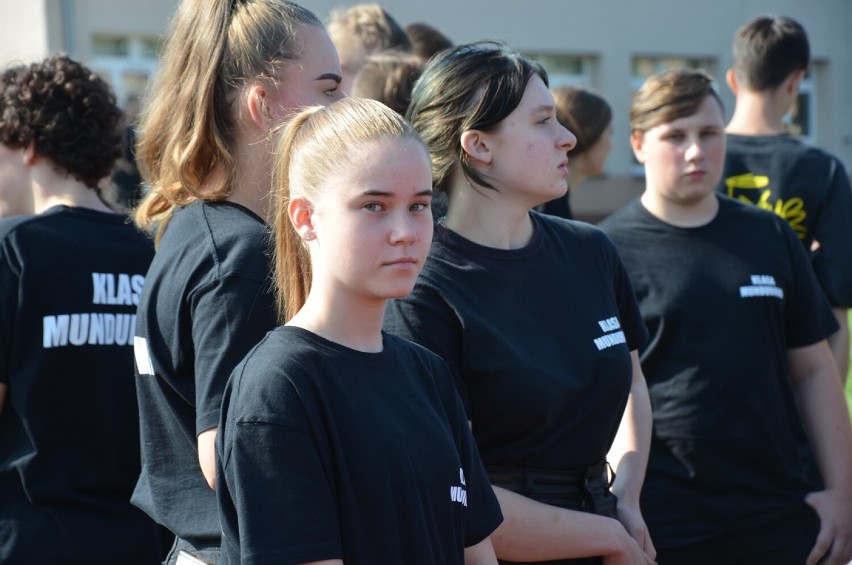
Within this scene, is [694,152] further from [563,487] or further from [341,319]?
[341,319]

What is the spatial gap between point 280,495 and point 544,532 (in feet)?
2.94

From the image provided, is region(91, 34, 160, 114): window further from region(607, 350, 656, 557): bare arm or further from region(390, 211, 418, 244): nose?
region(390, 211, 418, 244): nose

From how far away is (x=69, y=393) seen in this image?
3.32 meters

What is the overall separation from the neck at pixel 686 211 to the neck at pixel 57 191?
1798 millimetres

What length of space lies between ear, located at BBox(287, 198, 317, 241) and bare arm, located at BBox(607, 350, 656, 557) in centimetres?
119

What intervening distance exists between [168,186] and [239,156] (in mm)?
192

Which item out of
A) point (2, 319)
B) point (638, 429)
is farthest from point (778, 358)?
point (2, 319)

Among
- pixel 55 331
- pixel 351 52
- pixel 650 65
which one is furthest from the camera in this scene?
pixel 650 65

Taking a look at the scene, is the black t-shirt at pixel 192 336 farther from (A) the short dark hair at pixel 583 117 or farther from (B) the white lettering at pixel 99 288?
(A) the short dark hair at pixel 583 117

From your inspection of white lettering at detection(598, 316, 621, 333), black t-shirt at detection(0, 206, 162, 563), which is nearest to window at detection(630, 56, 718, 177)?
black t-shirt at detection(0, 206, 162, 563)

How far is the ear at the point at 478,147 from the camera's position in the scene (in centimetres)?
286

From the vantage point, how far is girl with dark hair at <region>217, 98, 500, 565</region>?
2.05 m

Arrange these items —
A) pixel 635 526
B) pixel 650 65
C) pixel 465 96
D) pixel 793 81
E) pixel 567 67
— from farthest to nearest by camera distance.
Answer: pixel 650 65 < pixel 567 67 < pixel 793 81 < pixel 635 526 < pixel 465 96

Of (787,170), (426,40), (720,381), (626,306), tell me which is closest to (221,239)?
(626,306)
